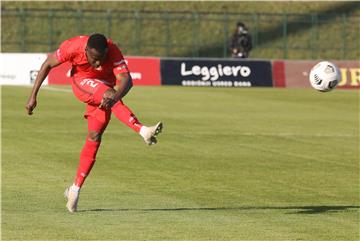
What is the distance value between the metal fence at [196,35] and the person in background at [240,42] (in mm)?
3634

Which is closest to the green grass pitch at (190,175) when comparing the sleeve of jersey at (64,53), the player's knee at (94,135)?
the player's knee at (94,135)

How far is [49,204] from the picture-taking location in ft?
44.8

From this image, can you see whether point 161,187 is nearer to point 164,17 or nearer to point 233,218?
point 233,218

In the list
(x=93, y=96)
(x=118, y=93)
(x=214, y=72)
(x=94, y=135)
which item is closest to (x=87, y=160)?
(x=94, y=135)

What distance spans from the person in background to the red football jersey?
128 feet

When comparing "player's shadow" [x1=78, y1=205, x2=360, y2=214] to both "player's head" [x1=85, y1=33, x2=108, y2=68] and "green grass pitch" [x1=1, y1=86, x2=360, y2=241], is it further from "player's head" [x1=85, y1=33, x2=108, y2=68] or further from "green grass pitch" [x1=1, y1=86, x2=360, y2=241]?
"player's head" [x1=85, y1=33, x2=108, y2=68]

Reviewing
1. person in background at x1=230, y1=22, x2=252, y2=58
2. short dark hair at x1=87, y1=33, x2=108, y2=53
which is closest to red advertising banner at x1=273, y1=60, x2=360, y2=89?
person in background at x1=230, y1=22, x2=252, y2=58

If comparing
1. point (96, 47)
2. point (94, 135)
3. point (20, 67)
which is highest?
point (96, 47)

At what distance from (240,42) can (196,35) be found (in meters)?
8.13

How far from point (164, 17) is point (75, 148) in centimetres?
3488

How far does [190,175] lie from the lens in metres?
17.2

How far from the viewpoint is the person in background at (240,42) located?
52.1 m

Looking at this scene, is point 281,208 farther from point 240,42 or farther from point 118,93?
point 240,42

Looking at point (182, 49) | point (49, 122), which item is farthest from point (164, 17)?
point (49, 122)
